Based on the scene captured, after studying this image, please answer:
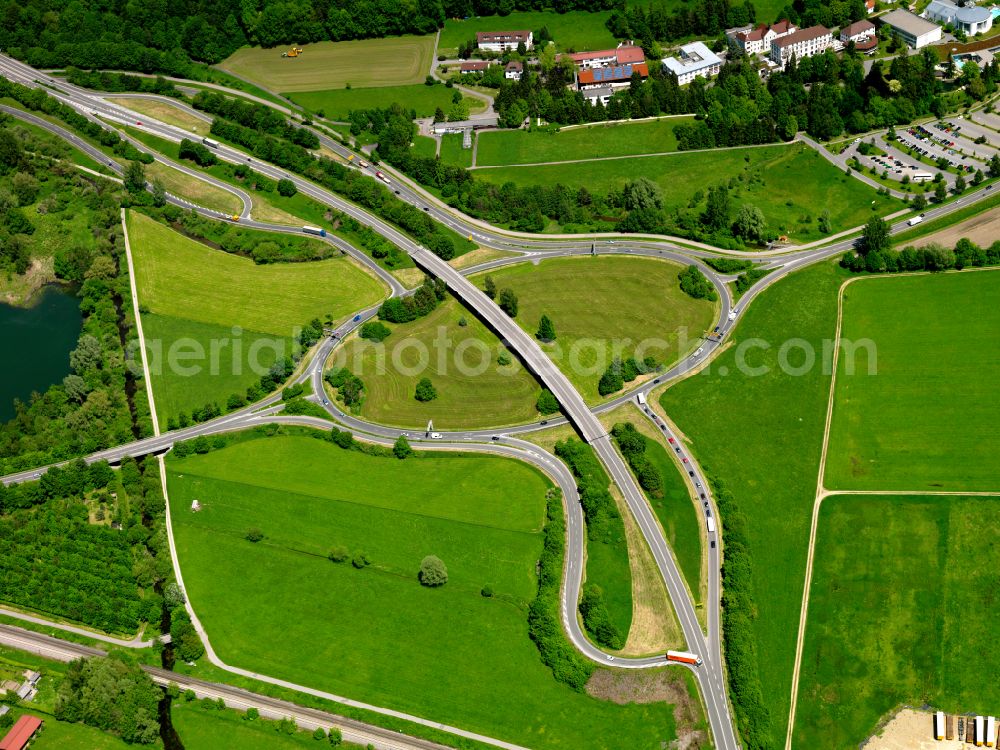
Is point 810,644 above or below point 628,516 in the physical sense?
below

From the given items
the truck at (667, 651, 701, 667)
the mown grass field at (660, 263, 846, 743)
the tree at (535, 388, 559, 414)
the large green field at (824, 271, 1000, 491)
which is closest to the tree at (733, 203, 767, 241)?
the mown grass field at (660, 263, 846, 743)

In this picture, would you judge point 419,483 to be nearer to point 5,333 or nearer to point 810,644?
point 810,644

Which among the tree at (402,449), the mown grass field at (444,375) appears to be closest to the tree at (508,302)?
the mown grass field at (444,375)

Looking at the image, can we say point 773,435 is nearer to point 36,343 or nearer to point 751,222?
point 751,222

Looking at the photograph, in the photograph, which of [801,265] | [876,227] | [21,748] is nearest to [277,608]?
[21,748]

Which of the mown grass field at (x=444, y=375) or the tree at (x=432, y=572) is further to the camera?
the mown grass field at (x=444, y=375)

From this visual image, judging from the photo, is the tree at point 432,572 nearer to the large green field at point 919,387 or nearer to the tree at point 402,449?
the tree at point 402,449

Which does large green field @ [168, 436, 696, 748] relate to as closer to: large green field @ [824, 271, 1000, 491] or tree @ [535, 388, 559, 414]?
tree @ [535, 388, 559, 414]

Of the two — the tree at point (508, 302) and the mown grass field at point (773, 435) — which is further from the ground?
the tree at point (508, 302)
